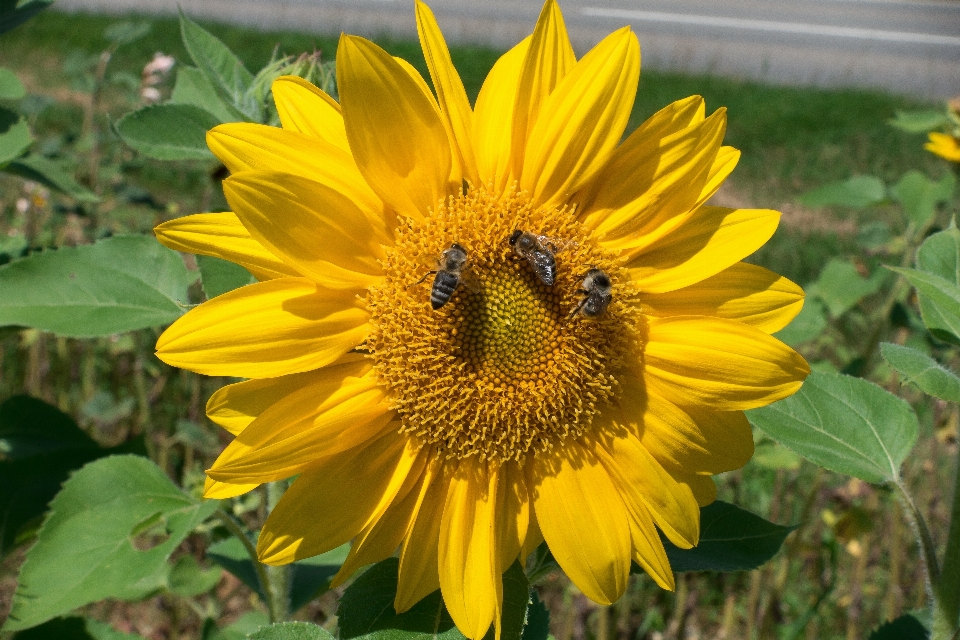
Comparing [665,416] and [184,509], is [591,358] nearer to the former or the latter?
[665,416]

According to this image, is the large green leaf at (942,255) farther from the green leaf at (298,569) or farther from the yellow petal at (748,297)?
the green leaf at (298,569)

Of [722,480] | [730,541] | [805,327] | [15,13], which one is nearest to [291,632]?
[730,541]

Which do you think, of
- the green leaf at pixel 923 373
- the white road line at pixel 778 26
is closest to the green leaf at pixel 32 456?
the green leaf at pixel 923 373

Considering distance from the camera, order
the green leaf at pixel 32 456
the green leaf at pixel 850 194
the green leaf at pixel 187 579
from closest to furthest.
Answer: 1. the green leaf at pixel 32 456
2. the green leaf at pixel 187 579
3. the green leaf at pixel 850 194

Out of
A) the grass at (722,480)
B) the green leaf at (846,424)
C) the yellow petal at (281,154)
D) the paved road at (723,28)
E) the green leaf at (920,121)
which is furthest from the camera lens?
the paved road at (723,28)

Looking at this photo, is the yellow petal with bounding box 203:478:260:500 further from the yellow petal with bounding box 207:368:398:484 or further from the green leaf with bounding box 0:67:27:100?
the green leaf with bounding box 0:67:27:100

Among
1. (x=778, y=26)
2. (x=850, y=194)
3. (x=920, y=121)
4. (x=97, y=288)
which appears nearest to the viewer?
(x=97, y=288)

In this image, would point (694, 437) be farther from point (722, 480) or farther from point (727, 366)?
point (722, 480)
